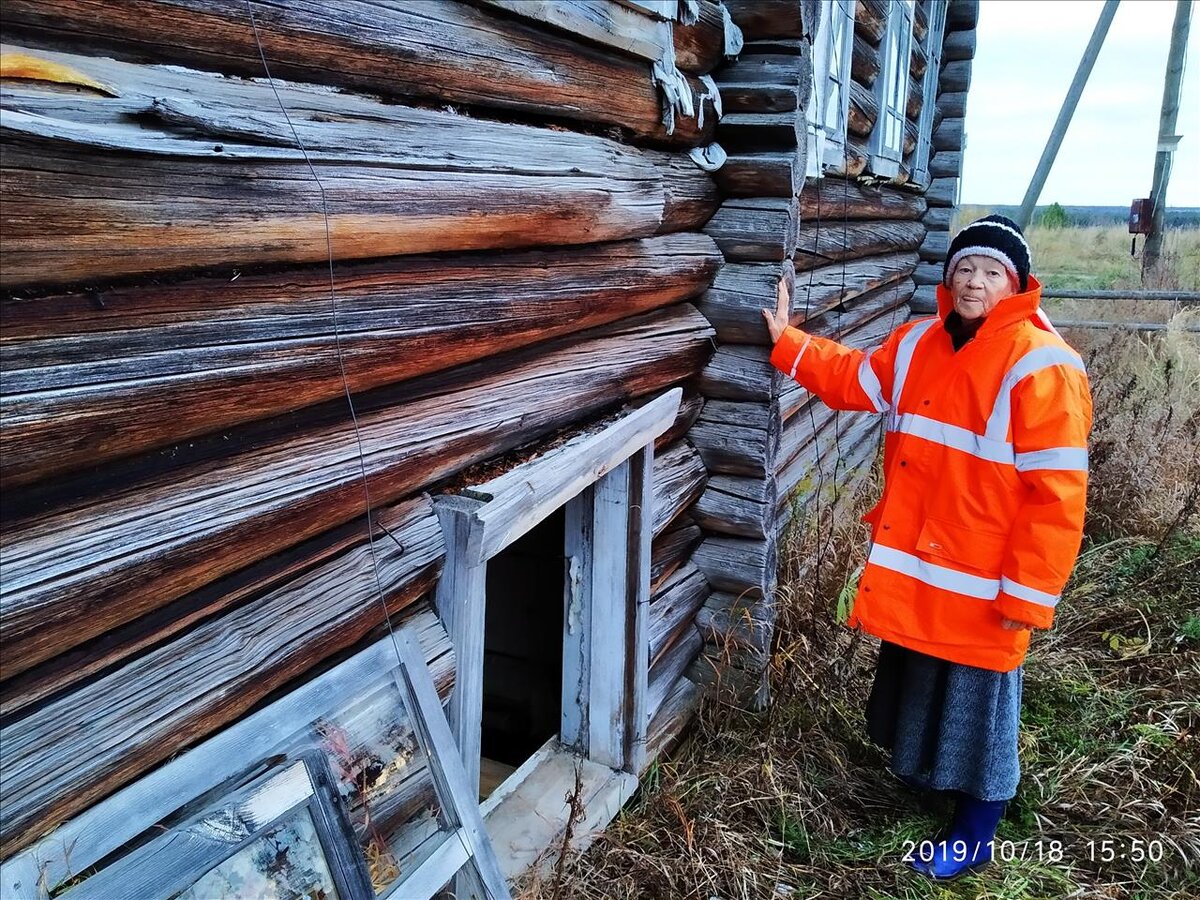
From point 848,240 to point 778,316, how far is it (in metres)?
1.99

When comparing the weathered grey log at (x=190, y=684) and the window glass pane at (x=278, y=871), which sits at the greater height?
the weathered grey log at (x=190, y=684)

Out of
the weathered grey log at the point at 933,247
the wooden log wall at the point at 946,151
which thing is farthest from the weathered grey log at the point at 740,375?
the weathered grey log at the point at 933,247

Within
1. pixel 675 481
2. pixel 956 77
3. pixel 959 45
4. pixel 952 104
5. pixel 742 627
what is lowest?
pixel 742 627

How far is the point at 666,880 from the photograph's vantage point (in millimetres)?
2779

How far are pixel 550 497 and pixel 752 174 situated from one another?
5.47 feet

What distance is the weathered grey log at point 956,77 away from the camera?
8.23m

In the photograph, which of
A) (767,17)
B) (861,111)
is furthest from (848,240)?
(767,17)

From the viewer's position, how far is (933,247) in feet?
27.0

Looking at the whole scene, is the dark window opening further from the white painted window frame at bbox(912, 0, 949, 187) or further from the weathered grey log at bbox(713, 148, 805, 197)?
the white painted window frame at bbox(912, 0, 949, 187)

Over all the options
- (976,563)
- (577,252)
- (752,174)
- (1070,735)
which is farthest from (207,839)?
(1070,735)

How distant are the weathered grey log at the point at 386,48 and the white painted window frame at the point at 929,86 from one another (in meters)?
5.24

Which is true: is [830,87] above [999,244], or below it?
above

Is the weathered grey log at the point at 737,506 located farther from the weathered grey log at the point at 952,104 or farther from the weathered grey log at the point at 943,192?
the weathered grey log at the point at 952,104

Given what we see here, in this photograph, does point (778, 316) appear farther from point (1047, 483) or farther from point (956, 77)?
point (956, 77)
